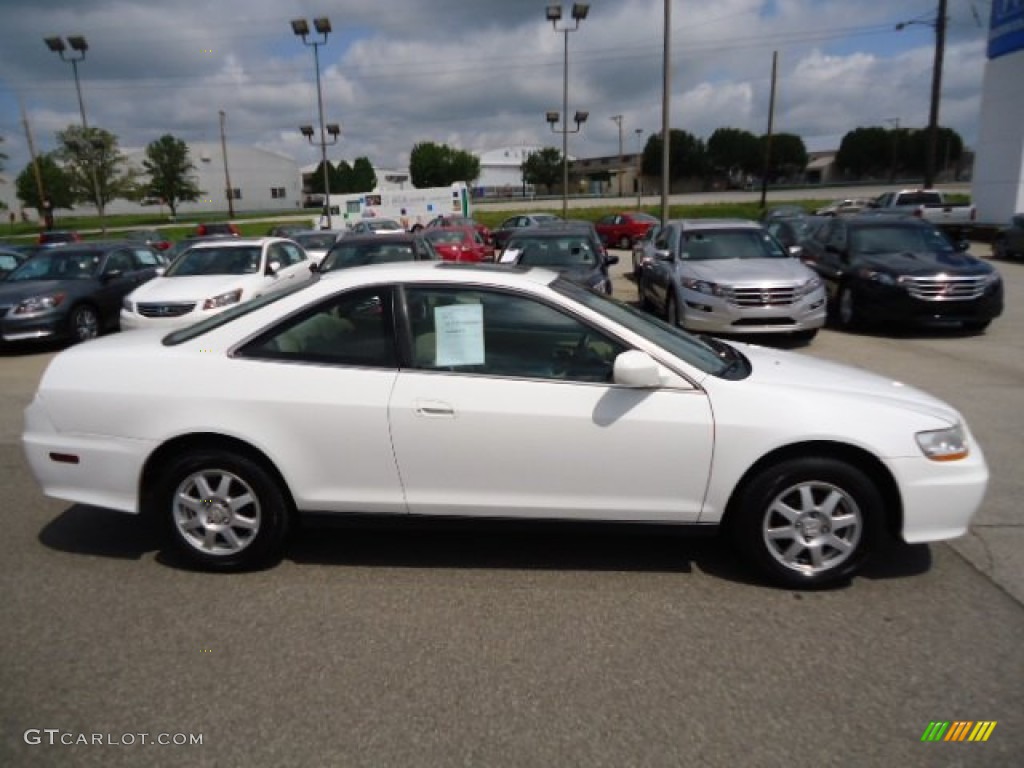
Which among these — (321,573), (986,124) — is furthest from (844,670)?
(986,124)

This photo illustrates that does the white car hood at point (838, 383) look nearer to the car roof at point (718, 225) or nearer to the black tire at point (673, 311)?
the black tire at point (673, 311)

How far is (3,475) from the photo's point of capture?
17.6ft

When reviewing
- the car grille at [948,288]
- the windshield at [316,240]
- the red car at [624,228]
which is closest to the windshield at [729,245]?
the car grille at [948,288]

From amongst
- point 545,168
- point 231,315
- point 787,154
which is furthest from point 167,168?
point 787,154

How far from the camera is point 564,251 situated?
11109mm

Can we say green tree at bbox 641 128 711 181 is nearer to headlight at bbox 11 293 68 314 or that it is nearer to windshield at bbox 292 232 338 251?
windshield at bbox 292 232 338 251

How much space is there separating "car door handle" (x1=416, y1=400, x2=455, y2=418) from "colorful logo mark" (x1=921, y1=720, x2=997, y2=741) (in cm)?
225

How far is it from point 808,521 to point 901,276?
808cm

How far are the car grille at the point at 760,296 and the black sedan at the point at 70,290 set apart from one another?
9629 mm

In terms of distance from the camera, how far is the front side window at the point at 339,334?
11.8ft

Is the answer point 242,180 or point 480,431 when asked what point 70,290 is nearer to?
point 480,431

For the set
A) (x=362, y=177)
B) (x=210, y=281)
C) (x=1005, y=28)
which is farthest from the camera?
(x=362, y=177)

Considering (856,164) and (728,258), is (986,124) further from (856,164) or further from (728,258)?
(856,164)

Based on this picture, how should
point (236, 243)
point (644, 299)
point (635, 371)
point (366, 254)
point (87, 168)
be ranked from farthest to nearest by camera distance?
point (87, 168) < point (644, 299) < point (366, 254) < point (236, 243) < point (635, 371)
